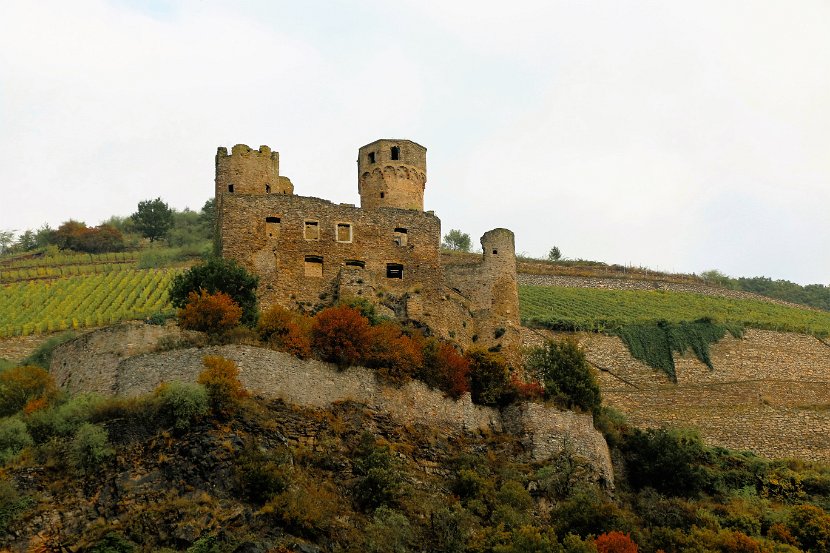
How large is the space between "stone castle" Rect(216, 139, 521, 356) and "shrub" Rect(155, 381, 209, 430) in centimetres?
938

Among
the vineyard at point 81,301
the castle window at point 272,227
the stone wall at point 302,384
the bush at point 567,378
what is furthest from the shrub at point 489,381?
the vineyard at point 81,301

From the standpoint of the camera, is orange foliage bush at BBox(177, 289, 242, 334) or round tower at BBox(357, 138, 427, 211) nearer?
orange foliage bush at BBox(177, 289, 242, 334)

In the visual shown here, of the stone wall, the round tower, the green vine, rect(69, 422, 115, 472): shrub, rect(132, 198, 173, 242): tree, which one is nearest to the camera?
rect(69, 422, 115, 472): shrub

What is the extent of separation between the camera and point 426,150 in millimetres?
44969

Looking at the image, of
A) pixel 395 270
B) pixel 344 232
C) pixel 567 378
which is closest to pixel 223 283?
pixel 344 232

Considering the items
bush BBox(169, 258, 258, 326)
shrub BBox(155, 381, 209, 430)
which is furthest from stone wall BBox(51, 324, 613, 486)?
bush BBox(169, 258, 258, 326)

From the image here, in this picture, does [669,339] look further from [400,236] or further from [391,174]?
[400,236]

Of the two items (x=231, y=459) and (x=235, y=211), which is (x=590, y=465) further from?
(x=235, y=211)

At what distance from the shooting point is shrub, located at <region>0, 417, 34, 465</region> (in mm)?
28750

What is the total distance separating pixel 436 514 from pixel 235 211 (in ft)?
48.9

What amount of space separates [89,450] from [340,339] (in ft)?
26.1

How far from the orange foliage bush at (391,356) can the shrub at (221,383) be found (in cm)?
439

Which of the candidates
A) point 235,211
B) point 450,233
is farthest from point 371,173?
point 450,233

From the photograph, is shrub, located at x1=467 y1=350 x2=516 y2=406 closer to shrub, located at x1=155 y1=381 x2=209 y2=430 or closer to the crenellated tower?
shrub, located at x1=155 y1=381 x2=209 y2=430
